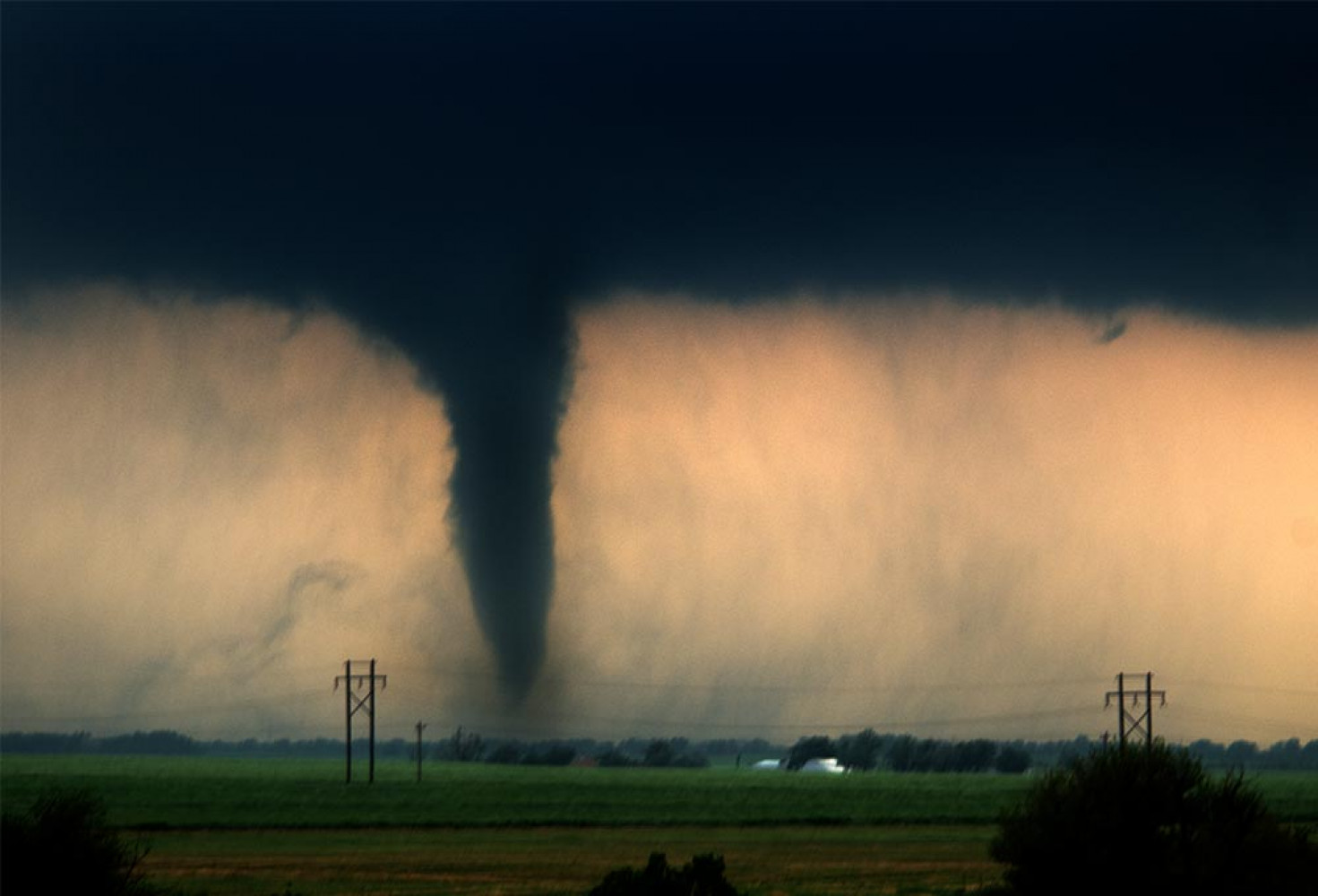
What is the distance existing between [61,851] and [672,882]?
13508 millimetres

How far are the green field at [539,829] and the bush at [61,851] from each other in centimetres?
2105

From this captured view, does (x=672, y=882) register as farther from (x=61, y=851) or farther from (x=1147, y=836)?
(x=61, y=851)

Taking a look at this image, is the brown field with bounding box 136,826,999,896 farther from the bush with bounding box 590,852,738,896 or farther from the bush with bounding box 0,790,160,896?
the bush with bounding box 0,790,160,896

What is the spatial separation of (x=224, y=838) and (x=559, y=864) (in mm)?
26192

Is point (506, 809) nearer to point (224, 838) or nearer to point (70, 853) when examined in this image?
point (224, 838)

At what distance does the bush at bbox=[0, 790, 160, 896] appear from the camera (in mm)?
38281

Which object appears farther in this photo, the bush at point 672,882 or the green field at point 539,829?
the green field at point 539,829

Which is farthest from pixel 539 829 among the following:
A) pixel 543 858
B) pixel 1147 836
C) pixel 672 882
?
pixel 1147 836

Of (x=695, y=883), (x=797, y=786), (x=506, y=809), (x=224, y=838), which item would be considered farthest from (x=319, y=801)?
(x=695, y=883)

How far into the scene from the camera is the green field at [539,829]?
2630 inches

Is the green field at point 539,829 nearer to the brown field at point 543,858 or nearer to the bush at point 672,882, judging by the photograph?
the brown field at point 543,858

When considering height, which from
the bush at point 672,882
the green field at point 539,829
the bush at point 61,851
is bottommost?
the green field at point 539,829

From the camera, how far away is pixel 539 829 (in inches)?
4104

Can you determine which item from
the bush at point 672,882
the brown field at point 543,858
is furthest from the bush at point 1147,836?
the brown field at point 543,858
